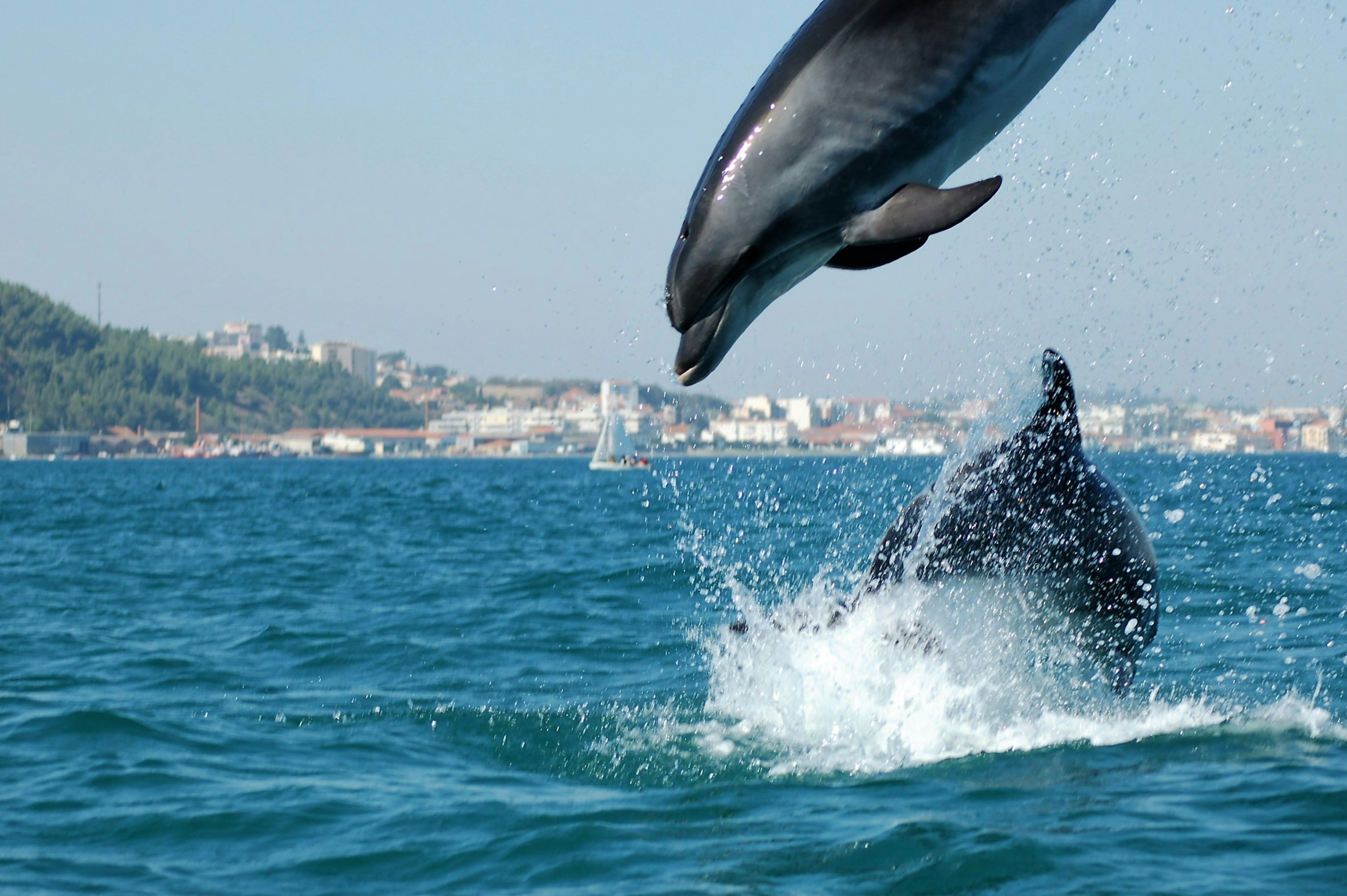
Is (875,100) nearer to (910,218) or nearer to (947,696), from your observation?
(910,218)

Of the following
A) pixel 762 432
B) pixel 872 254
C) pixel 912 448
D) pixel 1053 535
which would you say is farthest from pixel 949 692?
pixel 912 448

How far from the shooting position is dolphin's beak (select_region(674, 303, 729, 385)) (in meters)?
4.23

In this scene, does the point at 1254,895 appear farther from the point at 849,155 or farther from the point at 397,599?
the point at 397,599

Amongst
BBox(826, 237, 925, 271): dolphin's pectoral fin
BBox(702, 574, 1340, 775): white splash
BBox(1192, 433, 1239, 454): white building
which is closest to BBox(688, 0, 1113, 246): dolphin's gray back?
BBox(826, 237, 925, 271): dolphin's pectoral fin

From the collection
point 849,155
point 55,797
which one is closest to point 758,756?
point 55,797

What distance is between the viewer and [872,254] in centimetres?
423

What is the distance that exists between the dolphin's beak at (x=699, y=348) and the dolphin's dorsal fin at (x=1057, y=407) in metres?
4.59

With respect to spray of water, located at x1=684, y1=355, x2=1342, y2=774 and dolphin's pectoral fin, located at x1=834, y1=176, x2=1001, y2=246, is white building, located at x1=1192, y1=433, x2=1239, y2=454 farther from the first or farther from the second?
dolphin's pectoral fin, located at x1=834, y1=176, x2=1001, y2=246

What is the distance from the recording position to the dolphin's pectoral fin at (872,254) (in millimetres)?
4043

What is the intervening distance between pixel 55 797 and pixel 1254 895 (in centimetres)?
619

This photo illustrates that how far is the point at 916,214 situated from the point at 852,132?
33cm

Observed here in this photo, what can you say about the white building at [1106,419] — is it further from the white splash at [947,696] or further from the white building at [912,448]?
the white building at [912,448]

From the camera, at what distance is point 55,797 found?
26.7 ft

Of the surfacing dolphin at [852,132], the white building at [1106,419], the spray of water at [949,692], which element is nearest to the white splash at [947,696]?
the spray of water at [949,692]
